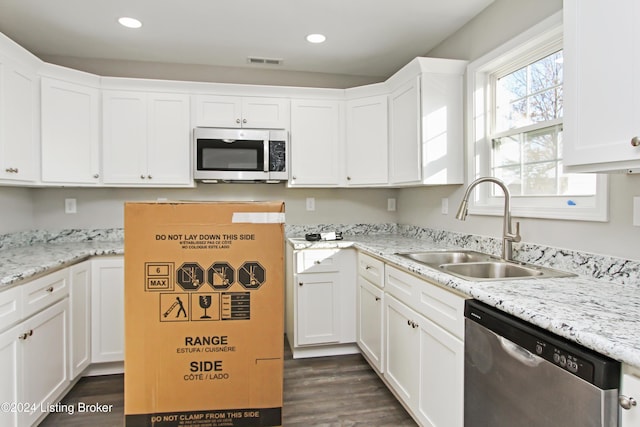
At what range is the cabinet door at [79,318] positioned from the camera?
7.34ft

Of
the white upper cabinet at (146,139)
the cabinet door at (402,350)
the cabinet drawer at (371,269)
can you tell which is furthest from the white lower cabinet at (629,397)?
the white upper cabinet at (146,139)

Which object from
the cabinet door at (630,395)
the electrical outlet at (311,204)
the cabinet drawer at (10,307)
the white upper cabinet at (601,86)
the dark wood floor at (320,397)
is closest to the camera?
the cabinet door at (630,395)

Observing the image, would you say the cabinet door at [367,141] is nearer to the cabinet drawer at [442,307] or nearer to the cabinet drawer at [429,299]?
the cabinet drawer at [429,299]

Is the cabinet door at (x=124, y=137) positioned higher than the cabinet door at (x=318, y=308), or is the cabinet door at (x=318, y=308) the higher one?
the cabinet door at (x=124, y=137)

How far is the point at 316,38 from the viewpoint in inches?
105

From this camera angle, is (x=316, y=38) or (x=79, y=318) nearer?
(x=79, y=318)

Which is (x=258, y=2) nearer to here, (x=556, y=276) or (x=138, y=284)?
(x=138, y=284)

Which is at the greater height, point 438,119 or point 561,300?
point 438,119

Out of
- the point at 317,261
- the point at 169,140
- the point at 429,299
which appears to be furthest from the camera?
the point at 169,140

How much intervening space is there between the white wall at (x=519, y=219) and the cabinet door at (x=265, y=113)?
126 cm

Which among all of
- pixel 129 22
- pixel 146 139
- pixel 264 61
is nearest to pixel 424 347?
pixel 146 139

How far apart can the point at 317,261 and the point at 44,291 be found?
5.40 feet

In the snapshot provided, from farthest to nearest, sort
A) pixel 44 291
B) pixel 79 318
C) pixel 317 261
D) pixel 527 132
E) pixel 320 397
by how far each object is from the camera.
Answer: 1. pixel 317 261
2. pixel 79 318
3. pixel 320 397
4. pixel 527 132
5. pixel 44 291

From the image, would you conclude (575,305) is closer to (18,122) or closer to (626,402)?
(626,402)
